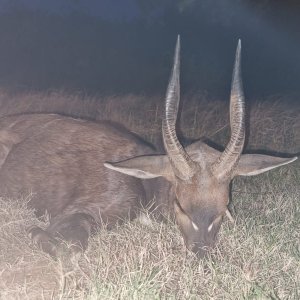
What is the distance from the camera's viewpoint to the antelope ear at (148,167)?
575cm

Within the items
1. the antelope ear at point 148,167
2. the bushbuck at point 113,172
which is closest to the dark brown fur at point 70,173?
the bushbuck at point 113,172

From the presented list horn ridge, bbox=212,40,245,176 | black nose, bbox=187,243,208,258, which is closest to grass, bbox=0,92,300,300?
black nose, bbox=187,243,208,258

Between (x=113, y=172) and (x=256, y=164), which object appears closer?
(x=256, y=164)

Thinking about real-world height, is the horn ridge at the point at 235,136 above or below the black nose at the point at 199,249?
above

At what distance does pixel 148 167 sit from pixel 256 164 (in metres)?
0.84

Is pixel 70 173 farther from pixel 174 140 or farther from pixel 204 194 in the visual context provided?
pixel 204 194

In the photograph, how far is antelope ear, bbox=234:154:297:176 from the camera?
19.0ft

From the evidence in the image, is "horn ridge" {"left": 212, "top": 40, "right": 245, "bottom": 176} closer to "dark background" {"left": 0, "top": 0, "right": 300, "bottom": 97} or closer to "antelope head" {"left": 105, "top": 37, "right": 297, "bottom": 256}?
"antelope head" {"left": 105, "top": 37, "right": 297, "bottom": 256}

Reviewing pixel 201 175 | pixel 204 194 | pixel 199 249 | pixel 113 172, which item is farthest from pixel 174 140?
pixel 113 172

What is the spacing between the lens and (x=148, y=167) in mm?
5785

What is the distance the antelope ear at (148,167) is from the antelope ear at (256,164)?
21.2 inches

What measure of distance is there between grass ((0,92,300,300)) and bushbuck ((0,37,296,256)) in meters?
0.18

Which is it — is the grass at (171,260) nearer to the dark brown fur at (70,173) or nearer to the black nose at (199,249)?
the black nose at (199,249)

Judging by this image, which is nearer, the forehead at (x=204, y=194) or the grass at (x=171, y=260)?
the grass at (x=171, y=260)
